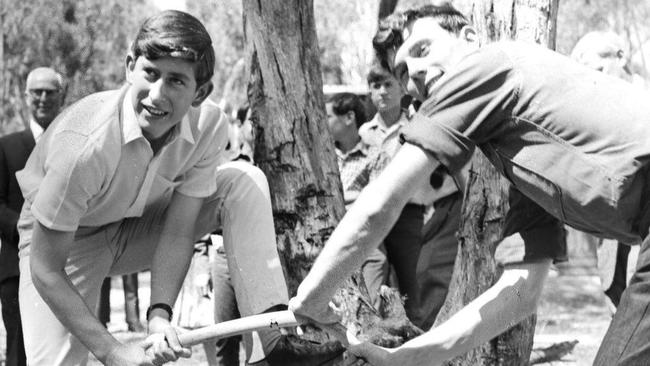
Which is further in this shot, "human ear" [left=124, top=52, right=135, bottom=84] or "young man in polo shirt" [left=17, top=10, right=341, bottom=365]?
"human ear" [left=124, top=52, right=135, bottom=84]

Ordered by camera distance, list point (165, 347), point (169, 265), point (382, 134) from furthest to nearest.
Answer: point (382, 134), point (169, 265), point (165, 347)

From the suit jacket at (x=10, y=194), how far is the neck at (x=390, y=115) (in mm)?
2488

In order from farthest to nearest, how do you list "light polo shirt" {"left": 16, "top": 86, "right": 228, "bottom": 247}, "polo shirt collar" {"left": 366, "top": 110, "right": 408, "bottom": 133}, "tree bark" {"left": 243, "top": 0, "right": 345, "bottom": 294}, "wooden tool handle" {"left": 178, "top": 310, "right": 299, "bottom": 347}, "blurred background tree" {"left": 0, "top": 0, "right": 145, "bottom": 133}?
"blurred background tree" {"left": 0, "top": 0, "right": 145, "bottom": 133} < "polo shirt collar" {"left": 366, "top": 110, "right": 408, "bottom": 133} < "tree bark" {"left": 243, "top": 0, "right": 345, "bottom": 294} < "light polo shirt" {"left": 16, "top": 86, "right": 228, "bottom": 247} < "wooden tool handle" {"left": 178, "top": 310, "right": 299, "bottom": 347}

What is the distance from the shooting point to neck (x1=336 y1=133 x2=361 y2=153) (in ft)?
29.3

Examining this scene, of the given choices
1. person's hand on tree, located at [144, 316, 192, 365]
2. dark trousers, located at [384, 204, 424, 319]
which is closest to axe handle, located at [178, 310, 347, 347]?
person's hand on tree, located at [144, 316, 192, 365]

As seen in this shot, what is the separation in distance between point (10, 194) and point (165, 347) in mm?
3637

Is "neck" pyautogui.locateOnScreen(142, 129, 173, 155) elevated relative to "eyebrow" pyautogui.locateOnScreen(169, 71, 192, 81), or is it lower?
lower

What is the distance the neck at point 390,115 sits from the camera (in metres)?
8.22

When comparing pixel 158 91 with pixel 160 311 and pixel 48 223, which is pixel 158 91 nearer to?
pixel 48 223

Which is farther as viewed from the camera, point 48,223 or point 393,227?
point 393,227

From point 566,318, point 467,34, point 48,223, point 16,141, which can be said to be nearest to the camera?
point 467,34

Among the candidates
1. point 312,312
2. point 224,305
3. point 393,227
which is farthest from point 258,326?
point 393,227

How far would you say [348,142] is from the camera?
8.96 m

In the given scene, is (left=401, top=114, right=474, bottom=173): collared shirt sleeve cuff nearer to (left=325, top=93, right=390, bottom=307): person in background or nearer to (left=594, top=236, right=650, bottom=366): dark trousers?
(left=594, top=236, right=650, bottom=366): dark trousers
